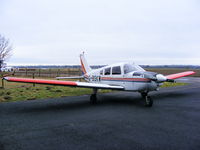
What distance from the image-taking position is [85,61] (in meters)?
16.4

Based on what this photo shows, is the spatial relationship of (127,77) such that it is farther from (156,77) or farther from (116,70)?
(156,77)

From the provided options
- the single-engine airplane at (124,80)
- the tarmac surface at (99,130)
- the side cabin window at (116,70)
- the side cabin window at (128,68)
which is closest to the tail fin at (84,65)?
the single-engine airplane at (124,80)

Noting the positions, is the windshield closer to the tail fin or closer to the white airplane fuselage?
the white airplane fuselage

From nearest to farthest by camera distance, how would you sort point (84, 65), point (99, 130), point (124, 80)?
point (99, 130) < point (124, 80) < point (84, 65)

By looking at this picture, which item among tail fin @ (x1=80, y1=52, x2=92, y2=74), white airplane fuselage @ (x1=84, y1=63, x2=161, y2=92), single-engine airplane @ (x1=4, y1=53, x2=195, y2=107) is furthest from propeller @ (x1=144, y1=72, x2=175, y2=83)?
tail fin @ (x1=80, y1=52, x2=92, y2=74)

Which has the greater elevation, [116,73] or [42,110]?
[116,73]

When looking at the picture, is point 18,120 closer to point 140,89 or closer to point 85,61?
point 140,89

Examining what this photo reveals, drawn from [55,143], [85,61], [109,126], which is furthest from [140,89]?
[85,61]

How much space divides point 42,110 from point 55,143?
4061 millimetres

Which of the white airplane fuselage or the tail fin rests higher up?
the tail fin

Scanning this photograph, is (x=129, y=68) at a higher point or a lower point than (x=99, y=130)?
higher

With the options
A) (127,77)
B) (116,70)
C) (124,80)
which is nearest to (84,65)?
(116,70)

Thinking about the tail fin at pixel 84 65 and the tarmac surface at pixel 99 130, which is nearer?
the tarmac surface at pixel 99 130

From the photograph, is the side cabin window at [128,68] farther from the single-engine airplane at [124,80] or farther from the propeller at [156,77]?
the propeller at [156,77]
